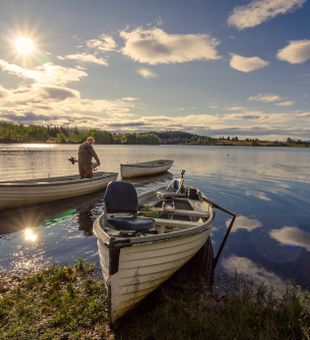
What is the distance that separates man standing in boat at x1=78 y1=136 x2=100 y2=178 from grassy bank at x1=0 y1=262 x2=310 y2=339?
37.3ft

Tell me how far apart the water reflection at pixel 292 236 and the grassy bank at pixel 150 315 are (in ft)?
17.9

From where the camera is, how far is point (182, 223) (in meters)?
8.18

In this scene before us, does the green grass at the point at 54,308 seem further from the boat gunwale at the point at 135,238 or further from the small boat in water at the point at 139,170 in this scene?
the small boat in water at the point at 139,170

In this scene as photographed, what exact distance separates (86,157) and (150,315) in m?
13.7

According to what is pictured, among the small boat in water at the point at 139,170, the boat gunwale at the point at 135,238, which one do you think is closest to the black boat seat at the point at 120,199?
the boat gunwale at the point at 135,238

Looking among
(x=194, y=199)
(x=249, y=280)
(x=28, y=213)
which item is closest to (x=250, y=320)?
(x=249, y=280)

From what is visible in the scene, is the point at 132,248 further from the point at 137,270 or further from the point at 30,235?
the point at 30,235

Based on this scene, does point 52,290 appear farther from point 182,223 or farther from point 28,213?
point 28,213

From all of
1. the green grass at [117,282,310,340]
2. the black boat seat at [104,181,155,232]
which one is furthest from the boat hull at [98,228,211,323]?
the black boat seat at [104,181,155,232]

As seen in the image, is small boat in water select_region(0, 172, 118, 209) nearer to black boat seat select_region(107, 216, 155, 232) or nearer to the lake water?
the lake water

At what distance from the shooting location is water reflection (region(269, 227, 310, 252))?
1183cm

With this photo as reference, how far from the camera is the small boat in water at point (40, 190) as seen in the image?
47.6 feet

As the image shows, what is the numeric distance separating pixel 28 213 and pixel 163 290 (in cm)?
1068

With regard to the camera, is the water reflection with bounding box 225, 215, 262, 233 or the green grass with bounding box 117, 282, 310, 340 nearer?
the green grass with bounding box 117, 282, 310, 340
